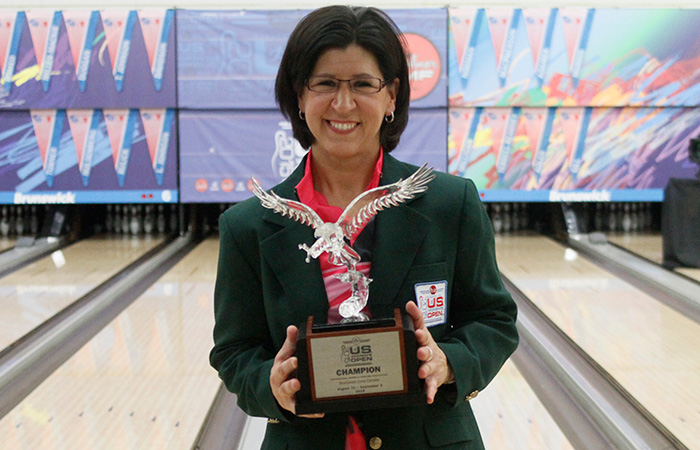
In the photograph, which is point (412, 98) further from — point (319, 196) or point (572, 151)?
point (319, 196)

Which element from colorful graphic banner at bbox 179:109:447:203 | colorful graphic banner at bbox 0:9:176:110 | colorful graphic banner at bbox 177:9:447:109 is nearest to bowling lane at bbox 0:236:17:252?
colorful graphic banner at bbox 0:9:176:110

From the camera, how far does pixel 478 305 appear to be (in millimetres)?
1062

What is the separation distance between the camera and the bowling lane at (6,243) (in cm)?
532

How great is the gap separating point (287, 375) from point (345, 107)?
369 millimetres

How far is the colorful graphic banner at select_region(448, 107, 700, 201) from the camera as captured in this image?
17.6 feet

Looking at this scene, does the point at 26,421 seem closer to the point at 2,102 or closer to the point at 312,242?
the point at 312,242

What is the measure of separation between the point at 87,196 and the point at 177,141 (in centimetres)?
80

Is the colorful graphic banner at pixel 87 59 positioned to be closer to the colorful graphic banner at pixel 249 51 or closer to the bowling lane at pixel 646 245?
the colorful graphic banner at pixel 249 51

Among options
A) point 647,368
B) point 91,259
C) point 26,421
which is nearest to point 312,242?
point 26,421

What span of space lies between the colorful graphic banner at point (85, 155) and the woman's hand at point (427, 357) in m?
4.74

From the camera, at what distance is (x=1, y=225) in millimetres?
5762

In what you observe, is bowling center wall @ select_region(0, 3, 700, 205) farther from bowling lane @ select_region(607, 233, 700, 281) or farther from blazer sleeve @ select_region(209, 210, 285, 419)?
blazer sleeve @ select_region(209, 210, 285, 419)

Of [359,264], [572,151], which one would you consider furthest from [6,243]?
[359,264]

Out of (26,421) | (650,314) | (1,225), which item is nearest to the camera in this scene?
(26,421)
